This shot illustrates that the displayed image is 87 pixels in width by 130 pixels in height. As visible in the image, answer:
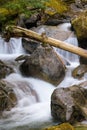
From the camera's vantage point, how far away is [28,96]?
11961 millimetres

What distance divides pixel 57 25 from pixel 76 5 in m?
5.08

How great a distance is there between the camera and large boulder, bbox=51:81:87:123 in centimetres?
951

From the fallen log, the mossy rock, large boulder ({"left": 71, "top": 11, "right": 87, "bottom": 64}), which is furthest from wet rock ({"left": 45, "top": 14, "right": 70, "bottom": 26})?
the fallen log

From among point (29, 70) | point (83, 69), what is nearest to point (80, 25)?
point (83, 69)

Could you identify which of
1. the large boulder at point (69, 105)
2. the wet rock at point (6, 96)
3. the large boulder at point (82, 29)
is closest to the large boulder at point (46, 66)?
the wet rock at point (6, 96)

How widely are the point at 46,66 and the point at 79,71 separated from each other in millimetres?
1447

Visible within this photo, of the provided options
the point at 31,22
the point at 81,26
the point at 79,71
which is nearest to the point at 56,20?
the point at 31,22

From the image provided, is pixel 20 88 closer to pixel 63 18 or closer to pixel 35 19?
pixel 35 19

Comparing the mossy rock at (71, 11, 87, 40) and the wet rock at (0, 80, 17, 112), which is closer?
the wet rock at (0, 80, 17, 112)

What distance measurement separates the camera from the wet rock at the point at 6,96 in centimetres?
1088

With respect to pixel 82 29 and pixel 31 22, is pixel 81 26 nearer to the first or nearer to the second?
pixel 82 29

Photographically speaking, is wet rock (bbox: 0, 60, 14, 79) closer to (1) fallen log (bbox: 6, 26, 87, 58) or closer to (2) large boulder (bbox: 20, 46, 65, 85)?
(2) large boulder (bbox: 20, 46, 65, 85)

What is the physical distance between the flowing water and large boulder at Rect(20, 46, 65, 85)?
0.22 m

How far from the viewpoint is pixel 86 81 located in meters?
12.5
